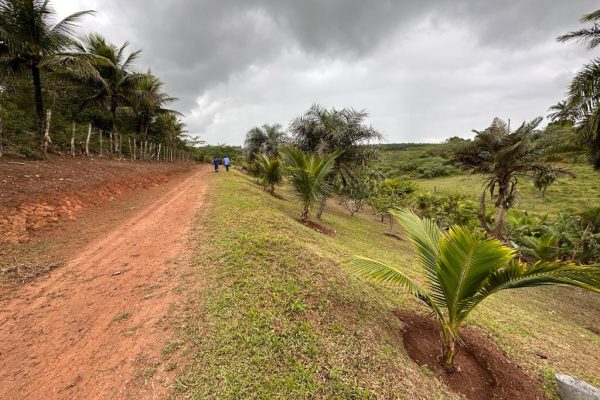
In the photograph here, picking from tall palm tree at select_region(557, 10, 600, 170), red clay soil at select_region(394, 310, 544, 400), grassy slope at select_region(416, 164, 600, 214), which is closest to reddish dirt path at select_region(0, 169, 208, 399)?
red clay soil at select_region(394, 310, 544, 400)

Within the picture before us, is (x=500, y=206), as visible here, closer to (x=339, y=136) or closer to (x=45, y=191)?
(x=339, y=136)

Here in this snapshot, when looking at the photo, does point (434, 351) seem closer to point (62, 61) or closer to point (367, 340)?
point (367, 340)

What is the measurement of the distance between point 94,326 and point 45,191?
590 centimetres

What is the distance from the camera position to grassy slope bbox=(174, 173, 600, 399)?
8.97 feet

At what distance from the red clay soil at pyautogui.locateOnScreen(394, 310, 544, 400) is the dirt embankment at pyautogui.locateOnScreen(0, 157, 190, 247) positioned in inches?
287

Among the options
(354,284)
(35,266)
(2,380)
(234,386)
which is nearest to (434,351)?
(354,284)

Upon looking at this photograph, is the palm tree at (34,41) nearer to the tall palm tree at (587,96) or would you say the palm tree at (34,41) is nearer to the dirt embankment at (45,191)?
the dirt embankment at (45,191)

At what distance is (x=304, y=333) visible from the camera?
3303 millimetres

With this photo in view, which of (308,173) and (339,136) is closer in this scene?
(308,173)

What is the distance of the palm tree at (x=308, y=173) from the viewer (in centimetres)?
887

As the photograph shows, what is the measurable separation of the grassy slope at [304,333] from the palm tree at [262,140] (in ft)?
71.2

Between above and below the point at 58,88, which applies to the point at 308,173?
below

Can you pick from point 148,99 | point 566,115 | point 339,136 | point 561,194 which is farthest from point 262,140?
point 561,194

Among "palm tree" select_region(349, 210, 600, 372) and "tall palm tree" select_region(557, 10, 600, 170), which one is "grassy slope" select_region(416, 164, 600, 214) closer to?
"tall palm tree" select_region(557, 10, 600, 170)
